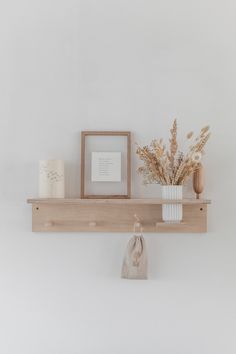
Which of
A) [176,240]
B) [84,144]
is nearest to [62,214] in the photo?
[84,144]

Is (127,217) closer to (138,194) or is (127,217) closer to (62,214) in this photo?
(138,194)

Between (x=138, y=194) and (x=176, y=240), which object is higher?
(x=138, y=194)

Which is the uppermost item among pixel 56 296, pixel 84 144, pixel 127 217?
pixel 84 144

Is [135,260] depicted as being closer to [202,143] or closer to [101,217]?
[101,217]

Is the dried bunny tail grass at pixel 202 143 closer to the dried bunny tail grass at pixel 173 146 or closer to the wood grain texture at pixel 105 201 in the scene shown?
the dried bunny tail grass at pixel 173 146

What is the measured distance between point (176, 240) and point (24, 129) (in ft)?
2.32

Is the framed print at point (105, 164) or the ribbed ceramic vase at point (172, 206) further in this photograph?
the framed print at point (105, 164)

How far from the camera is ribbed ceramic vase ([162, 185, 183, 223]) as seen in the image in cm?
191

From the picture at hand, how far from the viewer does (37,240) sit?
2.02 m

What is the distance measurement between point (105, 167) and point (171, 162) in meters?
0.25

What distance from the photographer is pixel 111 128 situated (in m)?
2.04

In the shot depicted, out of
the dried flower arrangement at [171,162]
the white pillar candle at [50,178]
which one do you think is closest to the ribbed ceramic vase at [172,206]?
the dried flower arrangement at [171,162]

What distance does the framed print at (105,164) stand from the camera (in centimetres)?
201

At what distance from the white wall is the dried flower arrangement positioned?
0.27ft
